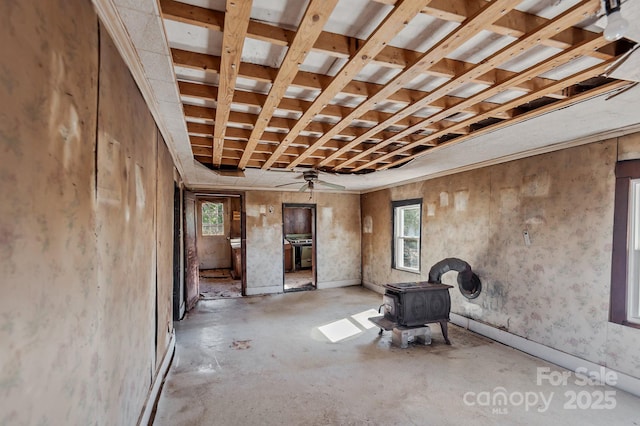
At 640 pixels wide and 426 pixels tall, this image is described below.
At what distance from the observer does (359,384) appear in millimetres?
2973

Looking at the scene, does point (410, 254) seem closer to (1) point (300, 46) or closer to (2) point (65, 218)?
(1) point (300, 46)

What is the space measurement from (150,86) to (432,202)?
4477 millimetres

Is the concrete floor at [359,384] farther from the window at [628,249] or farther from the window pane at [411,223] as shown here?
the window pane at [411,223]

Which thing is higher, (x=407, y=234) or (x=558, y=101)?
(x=558, y=101)

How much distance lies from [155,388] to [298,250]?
729 centimetres

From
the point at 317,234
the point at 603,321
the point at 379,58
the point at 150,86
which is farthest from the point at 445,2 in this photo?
the point at 317,234

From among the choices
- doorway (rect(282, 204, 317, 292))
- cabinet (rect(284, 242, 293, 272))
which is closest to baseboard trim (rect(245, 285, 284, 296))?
doorway (rect(282, 204, 317, 292))

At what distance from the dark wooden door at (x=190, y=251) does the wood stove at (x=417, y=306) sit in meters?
3.43

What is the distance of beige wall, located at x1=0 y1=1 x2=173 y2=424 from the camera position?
748 mm

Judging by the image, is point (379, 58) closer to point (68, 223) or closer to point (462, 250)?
point (68, 223)

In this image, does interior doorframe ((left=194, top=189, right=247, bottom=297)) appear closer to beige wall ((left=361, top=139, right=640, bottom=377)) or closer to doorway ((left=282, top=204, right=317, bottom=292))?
doorway ((left=282, top=204, right=317, bottom=292))

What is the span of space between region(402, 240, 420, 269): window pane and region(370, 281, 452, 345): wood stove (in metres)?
1.81

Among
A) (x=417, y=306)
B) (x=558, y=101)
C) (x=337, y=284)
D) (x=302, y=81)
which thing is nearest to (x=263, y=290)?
(x=337, y=284)

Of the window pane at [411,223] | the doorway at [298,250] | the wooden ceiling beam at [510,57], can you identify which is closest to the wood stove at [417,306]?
the window pane at [411,223]
